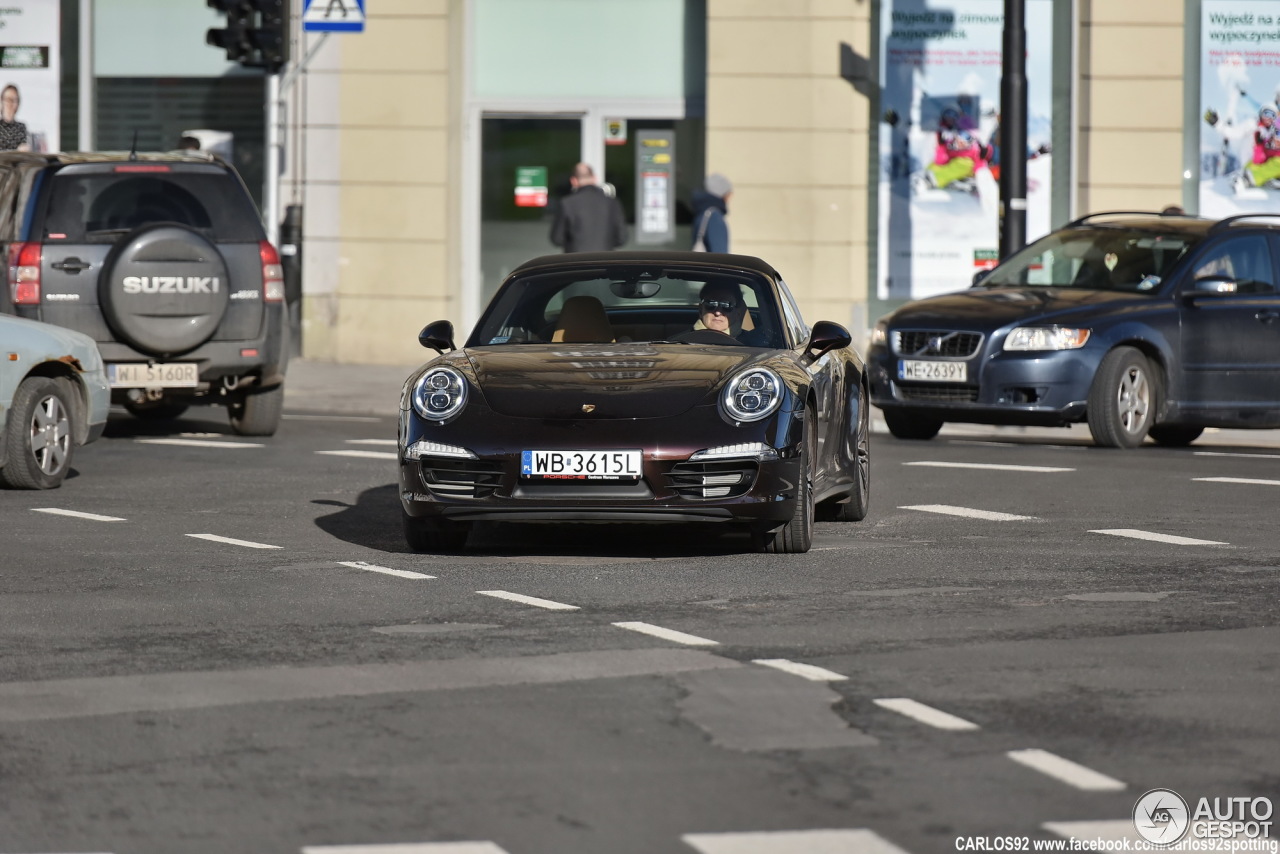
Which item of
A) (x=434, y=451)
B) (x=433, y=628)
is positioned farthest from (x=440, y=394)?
(x=433, y=628)

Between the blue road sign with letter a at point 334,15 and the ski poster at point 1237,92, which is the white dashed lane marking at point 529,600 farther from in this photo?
the ski poster at point 1237,92

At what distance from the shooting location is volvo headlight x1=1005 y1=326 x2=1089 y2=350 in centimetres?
1536

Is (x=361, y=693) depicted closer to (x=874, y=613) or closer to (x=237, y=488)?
(x=874, y=613)

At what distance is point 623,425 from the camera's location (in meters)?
9.18

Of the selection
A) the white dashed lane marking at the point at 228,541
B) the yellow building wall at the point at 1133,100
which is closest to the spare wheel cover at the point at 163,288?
the white dashed lane marking at the point at 228,541

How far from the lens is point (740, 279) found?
34.5 feet

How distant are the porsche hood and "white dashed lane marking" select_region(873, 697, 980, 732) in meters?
3.09

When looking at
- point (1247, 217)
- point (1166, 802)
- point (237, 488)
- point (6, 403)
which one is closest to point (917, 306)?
point (1247, 217)

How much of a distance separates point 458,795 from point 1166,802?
1.55m

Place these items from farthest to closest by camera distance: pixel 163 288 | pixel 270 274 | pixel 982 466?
pixel 270 274, pixel 163 288, pixel 982 466

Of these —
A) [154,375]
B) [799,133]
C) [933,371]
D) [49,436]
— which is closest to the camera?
[49,436]

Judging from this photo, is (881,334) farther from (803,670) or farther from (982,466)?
(803,670)

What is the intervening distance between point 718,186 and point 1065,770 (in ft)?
53.8

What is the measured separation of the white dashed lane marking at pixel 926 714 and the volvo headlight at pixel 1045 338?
9.30 m
